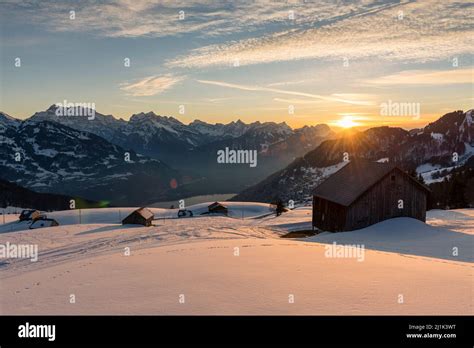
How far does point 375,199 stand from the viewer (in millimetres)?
37000

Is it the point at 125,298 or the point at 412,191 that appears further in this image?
the point at 412,191

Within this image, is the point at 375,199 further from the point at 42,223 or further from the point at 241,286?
the point at 42,223

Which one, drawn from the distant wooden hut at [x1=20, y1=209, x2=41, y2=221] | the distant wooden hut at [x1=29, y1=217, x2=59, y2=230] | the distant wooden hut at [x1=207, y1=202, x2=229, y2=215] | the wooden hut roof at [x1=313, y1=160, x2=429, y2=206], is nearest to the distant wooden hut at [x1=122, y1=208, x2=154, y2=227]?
the distant wooden hut at [x1=29, y1=217, x2=59, y2=230]

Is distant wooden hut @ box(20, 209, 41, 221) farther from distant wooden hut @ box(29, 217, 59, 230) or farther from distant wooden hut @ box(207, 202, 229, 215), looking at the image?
distant wooden hut @ box(207, 202, 229, 215)

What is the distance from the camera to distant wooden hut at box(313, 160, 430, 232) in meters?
36.8

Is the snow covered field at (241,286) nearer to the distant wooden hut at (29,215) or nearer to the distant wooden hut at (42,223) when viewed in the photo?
the distant wooden hut at (42,223)

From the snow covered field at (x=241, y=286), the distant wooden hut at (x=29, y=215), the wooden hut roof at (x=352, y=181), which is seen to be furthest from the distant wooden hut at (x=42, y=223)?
the snow covered field at (x=241, y=286)

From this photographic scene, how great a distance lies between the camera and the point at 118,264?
49.7 ft

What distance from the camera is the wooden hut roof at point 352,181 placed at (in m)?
37.0

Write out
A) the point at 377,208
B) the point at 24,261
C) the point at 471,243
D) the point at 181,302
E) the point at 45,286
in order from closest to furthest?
the point at 181,302 → the point at 45,286 → the point at 24,261 → the point at 471,243 → the point at 377,208

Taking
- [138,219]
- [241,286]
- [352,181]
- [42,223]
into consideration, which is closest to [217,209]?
[138,219]
